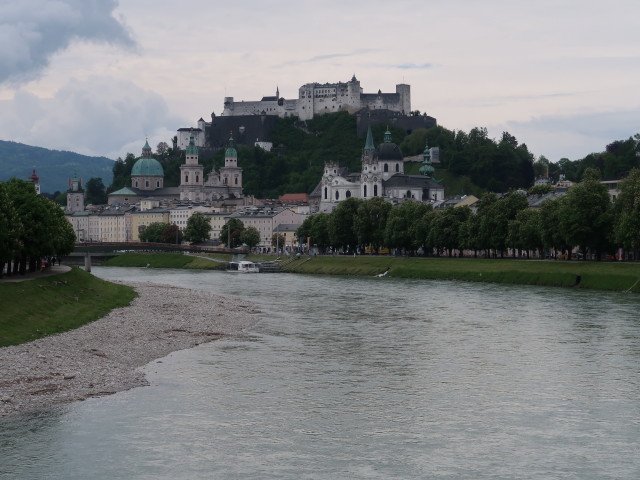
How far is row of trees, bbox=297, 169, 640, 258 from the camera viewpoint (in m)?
89.0

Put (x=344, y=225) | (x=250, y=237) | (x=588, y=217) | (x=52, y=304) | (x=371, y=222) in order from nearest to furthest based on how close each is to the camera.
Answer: (x=52, y=304) → (x=588, y=217) → (x=371, y=222) → (x=344, y=225) → (x=250, y=237)

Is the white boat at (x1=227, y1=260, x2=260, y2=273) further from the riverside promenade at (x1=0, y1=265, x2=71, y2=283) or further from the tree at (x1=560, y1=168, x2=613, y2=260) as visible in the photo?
the riverside promenade at (x1=0, y1=265, x2=71, y2=283)

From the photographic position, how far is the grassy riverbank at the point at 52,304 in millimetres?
47125

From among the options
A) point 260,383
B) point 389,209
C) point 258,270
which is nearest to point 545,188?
point 389,209

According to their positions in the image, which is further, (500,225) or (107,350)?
(500,225)

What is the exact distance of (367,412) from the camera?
110 feet

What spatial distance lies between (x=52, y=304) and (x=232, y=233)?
5225 inches

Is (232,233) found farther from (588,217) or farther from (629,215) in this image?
(629,215)

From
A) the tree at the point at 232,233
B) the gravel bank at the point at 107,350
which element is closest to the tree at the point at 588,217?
the gravel bank at the point at 107,350

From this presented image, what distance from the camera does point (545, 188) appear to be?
6176 inches

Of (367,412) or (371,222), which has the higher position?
(371,222)

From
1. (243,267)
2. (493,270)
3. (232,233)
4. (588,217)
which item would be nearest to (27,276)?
(493,270)

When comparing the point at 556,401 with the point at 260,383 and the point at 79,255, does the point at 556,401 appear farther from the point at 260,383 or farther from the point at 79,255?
the point at 79,255

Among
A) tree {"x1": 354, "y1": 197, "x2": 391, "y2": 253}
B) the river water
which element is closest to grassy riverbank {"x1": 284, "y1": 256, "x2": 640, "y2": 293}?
tree {"x1": 354, "y1": 197, "x2": 391, "y2": 253}
